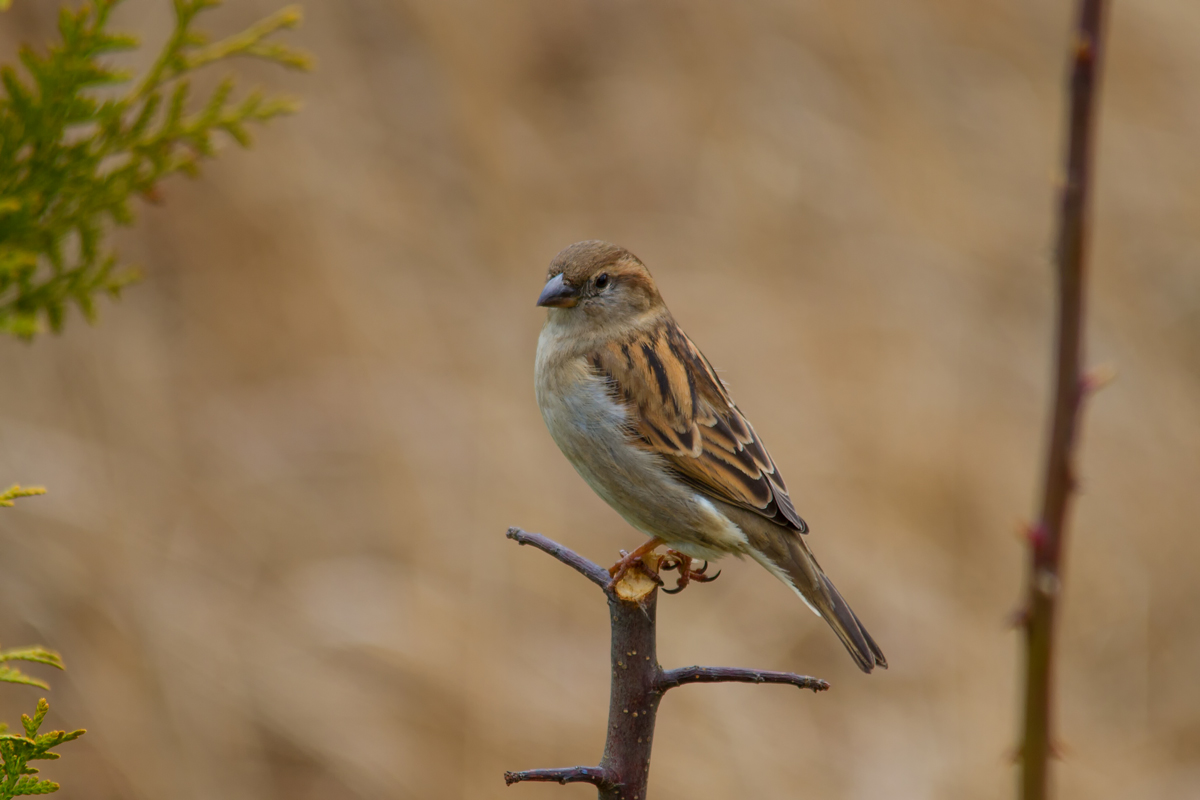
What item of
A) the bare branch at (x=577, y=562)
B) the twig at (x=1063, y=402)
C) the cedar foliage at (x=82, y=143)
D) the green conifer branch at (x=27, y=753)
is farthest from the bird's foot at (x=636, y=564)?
the cedar foliage at (x=82, y=143)

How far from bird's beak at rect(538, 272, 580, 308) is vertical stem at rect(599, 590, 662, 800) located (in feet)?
3.87

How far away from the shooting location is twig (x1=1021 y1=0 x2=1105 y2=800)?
1.33 meters

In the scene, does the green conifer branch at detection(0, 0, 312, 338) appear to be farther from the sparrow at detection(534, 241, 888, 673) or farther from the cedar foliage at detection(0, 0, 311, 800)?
the sparrow at detection(534, 241, 888, 673)

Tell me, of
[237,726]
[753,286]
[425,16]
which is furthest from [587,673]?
[425,16]

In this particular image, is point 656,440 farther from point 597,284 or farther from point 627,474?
point 597,284

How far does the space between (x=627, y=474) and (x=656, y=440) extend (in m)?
0.11

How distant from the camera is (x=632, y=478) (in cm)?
265

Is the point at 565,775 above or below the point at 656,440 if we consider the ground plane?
below

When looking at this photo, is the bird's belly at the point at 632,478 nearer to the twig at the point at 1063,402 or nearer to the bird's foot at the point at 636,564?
the bird's foot at the point at 636,564

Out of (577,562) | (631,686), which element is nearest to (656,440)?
(577,562)

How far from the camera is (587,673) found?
4.97 metres

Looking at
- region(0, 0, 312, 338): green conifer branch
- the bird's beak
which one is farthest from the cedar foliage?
the bird's beak

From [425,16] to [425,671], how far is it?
353cm

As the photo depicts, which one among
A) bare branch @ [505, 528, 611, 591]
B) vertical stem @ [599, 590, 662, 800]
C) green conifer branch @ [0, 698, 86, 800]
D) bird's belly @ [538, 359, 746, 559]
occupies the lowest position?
green conifer branch @ [0, 698, 86, 800]
